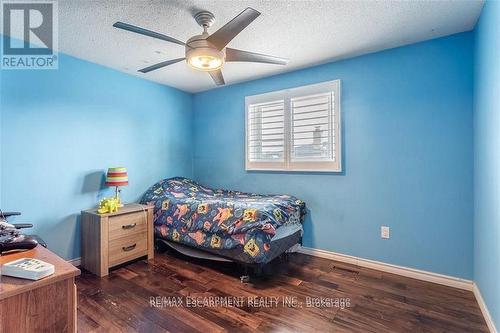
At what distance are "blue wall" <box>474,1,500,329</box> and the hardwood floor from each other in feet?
1.06

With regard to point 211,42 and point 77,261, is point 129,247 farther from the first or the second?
point 211,42

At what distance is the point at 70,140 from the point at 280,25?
2493 mm

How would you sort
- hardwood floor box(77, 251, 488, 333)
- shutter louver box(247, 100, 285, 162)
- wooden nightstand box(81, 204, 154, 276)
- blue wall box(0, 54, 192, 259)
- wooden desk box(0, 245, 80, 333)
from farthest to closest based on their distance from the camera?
shutter louver box(247, 100, 285, 162), wooden nightstand box(81, 204, 154, 276), blue wall box(0, 54, 192, 259), hardwood floor box(77, 251, 488, 333), wooden desk box(0, 245, 80, 333)

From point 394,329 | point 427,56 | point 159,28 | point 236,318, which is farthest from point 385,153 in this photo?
point 159,28

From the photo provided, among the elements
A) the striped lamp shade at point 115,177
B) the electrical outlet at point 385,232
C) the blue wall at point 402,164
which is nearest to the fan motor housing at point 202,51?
the blue wall at point 402,164

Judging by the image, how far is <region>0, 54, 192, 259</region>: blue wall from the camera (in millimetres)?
2355

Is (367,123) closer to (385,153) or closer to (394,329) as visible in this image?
(385,153)

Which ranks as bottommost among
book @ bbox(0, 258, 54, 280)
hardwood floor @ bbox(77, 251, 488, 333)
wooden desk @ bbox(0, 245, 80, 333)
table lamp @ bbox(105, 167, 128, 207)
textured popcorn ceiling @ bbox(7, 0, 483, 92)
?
hardwood floor @ bbox(77, 251, 488, 333)

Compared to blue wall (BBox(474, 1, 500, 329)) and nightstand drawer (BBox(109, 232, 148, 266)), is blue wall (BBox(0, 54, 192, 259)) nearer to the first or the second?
nightstand drawer (BBox(109, 232, 148, 266))

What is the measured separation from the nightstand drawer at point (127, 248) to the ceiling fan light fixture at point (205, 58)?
6.51 ft

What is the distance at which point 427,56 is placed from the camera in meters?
2.38

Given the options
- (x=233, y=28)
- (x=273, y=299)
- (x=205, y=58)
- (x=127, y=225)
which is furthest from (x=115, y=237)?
(x=233, y=28)

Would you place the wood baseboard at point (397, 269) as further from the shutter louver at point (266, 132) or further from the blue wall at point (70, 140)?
the blue wall at point (70, 140)

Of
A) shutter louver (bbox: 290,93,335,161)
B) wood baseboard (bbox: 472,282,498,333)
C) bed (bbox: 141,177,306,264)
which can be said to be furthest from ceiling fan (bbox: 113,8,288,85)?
wood baseboard (bbox: 472,282,498,333)
